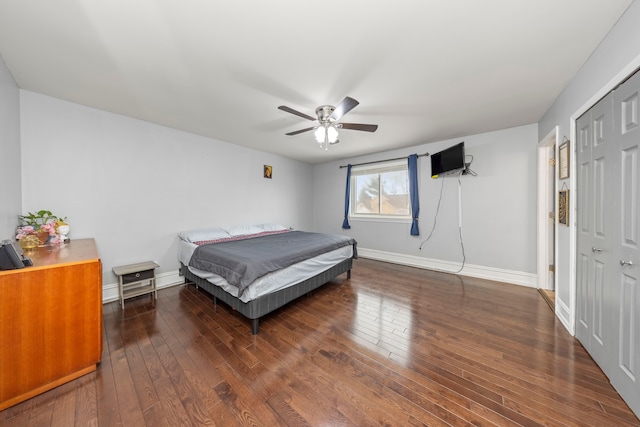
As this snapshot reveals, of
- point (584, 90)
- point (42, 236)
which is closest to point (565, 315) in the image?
point (584, 90)

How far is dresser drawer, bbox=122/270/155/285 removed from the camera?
2.72m

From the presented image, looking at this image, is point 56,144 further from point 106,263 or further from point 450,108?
point 450,108

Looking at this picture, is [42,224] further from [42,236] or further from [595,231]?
[595,231]

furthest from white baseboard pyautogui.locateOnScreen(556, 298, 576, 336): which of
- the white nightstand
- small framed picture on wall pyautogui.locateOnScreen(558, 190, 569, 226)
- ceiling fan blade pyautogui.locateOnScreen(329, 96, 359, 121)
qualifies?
the white nightstand

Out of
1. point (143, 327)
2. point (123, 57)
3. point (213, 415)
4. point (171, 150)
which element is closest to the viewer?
point (213, 415)

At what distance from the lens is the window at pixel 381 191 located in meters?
4.59

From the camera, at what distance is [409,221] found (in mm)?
4426

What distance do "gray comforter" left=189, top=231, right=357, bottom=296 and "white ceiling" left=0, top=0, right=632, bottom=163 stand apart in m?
1.75

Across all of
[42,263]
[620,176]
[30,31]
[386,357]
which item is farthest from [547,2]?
[42,263]

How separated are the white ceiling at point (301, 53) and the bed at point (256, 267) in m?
1.75

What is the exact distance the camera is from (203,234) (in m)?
3.39

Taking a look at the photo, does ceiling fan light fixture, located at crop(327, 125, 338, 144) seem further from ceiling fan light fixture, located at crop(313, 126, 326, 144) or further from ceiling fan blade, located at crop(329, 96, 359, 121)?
ceiling fan blade, located at crop(329, 96, 359, 121)

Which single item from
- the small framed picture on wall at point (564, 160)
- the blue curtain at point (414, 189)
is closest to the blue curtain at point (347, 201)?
the blue curtain at point (414, 189)

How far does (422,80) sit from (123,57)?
261cm
